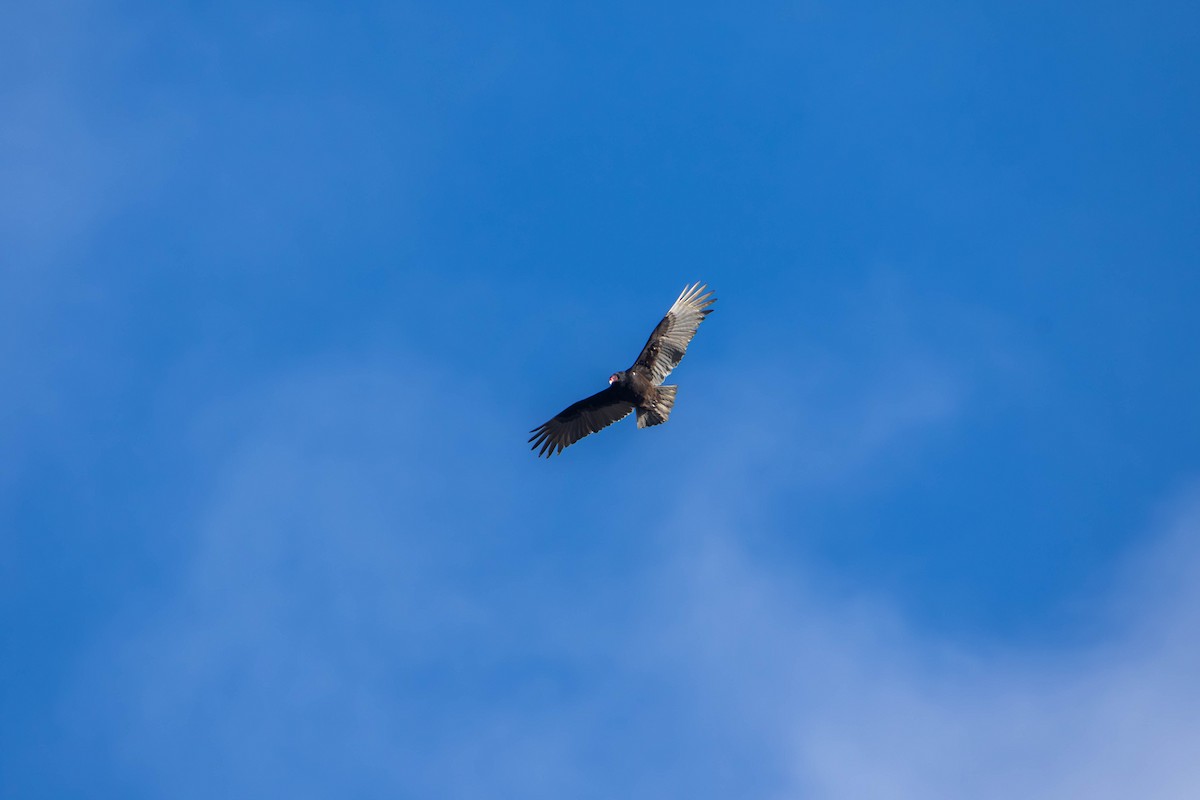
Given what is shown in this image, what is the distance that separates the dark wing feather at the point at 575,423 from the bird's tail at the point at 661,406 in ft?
3.58

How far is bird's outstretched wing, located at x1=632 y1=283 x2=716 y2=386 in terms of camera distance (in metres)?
38.2

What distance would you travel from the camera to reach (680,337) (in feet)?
126

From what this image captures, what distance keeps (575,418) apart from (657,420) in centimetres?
251

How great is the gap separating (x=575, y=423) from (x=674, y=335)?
361 cm

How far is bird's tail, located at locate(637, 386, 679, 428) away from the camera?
125 ft

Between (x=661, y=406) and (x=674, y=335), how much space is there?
177cm

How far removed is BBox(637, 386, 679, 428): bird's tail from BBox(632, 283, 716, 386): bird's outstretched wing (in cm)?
36

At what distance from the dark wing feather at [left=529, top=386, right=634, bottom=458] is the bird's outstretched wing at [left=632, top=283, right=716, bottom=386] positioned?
1493 millimetres

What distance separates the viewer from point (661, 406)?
126 ft

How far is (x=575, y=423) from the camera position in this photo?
39.8 m

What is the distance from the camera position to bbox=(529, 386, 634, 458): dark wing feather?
39.4 metres

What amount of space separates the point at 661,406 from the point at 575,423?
2663 mm

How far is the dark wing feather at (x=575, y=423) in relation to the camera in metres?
39.4

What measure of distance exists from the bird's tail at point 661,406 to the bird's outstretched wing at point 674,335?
0.36m
